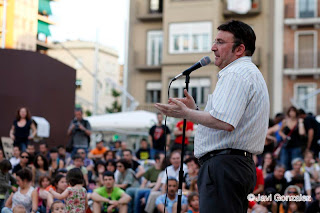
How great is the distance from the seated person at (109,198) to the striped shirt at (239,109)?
6.28m

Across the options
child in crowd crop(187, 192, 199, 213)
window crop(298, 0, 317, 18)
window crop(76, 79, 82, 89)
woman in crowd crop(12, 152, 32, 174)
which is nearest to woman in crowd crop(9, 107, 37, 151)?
woman in crowd crop(12, 152, 32, 174)

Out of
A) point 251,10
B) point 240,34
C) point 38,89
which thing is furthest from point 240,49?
point 251,10

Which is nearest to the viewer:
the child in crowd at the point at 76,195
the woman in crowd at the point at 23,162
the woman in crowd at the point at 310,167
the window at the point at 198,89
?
the child in crowd at the point at 76,195

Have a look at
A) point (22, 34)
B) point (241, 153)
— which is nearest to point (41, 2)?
point (22, 34)

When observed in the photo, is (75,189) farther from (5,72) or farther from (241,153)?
(5,72)

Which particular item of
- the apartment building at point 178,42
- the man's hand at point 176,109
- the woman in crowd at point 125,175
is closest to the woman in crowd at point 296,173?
the woman in crowd at point 125,175

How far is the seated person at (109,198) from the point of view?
10.3m

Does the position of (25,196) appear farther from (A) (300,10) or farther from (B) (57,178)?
(A) (300,10)

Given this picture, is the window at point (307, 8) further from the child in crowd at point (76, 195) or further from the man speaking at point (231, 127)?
the man speaking at point (231, 127)

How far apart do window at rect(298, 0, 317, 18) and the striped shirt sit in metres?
30.2

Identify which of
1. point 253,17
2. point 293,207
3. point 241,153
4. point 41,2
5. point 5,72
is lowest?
point 293,207

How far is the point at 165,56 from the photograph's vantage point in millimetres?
34656

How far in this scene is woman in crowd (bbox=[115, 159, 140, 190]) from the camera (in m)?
11.8

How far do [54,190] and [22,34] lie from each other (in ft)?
16.8
